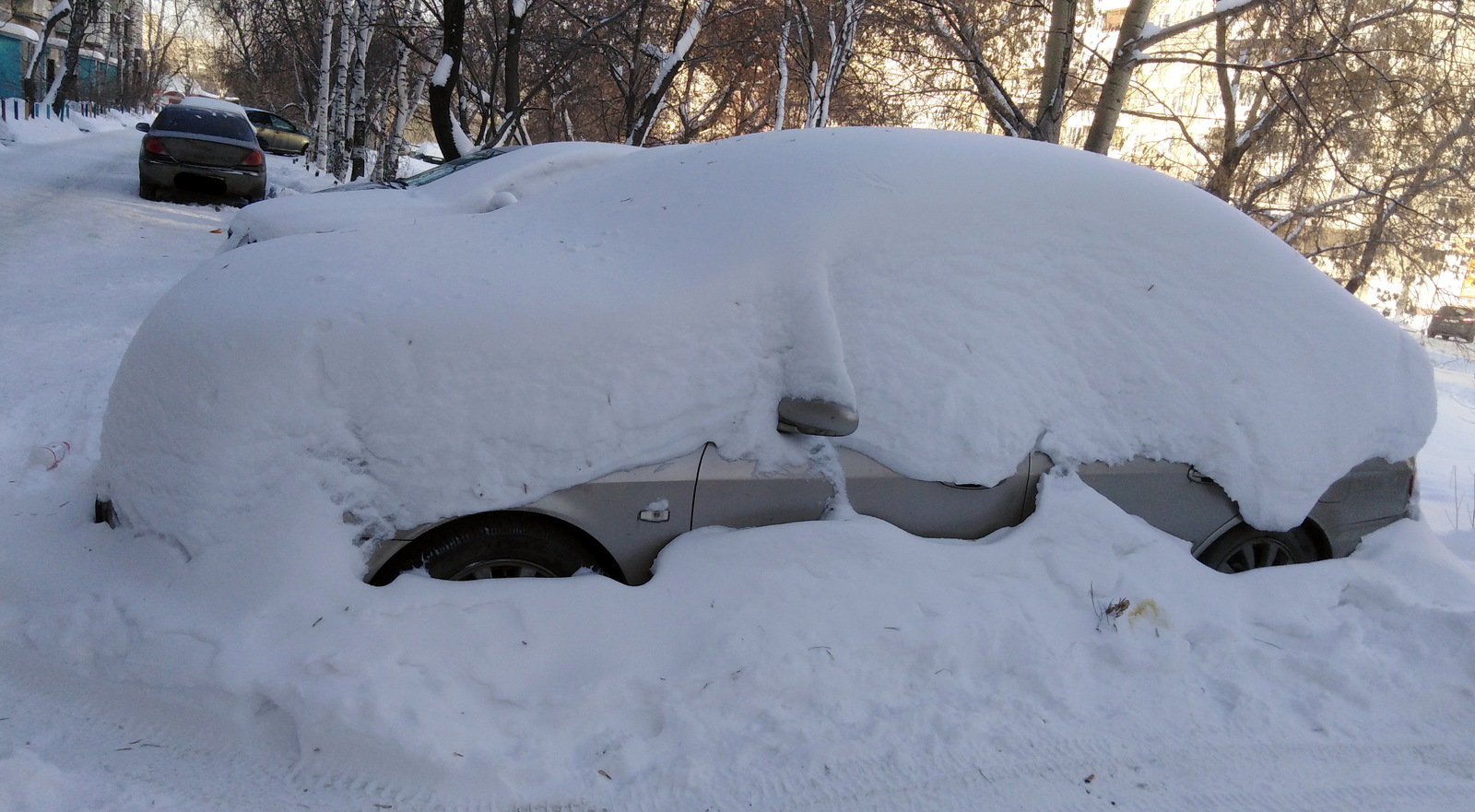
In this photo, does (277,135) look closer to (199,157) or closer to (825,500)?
(199,157)

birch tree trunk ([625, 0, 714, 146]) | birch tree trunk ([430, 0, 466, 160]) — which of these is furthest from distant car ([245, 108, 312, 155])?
birch tree trunk ([430, 0, 466, 160])

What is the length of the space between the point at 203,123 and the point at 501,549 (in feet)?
43.3

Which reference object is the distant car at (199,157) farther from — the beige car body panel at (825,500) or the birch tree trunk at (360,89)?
the beige car body panel at (825,500)

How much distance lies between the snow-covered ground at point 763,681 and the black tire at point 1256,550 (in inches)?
4.2

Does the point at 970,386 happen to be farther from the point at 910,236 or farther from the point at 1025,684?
the point at 1025,684

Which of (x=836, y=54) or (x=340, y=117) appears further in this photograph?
(x=340, y=117)

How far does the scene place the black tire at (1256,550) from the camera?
331cm

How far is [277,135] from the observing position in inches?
1020

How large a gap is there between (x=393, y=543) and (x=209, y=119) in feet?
43.5

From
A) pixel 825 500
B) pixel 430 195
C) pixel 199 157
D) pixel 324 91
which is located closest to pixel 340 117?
pixel 324 91

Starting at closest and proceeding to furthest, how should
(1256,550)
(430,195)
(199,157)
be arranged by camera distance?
(1256,550) → (430,195) → (199,157)

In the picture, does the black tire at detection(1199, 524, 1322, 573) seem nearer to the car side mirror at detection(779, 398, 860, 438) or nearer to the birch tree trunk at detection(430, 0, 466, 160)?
the car side mirror at detection(779, 398, 860, 438)

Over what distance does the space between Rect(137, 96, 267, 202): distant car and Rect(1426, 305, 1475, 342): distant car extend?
52.3 feet

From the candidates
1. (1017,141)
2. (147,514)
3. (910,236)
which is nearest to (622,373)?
(910,236)
